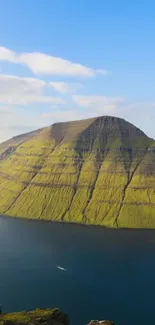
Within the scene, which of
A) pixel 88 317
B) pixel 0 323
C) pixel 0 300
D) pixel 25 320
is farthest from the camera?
pixel 0 300

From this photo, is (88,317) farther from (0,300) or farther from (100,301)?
(0,300)

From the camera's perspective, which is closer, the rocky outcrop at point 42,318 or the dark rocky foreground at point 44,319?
→ the dark rocky foreground at point 44,319

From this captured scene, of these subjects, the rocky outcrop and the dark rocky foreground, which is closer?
the dark rocky foreground

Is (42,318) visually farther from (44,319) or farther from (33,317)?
(33,317)

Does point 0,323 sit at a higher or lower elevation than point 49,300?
higher

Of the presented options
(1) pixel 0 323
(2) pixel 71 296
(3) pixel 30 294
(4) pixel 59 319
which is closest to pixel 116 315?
(2) pixel 71 296

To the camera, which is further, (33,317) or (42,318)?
(33,317)

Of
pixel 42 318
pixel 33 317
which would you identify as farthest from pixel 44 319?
pixel 33 317

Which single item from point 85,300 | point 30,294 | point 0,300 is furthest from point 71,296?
point 0,300

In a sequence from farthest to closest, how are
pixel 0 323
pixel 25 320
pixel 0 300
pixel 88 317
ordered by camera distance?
pixel 0 300
pixel 88 317
pixel 25 320
pixel 0 323

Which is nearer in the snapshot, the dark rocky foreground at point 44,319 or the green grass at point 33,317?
the dark rocky foreground at point 44,319

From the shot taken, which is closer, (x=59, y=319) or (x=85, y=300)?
(x=59, y=319)
